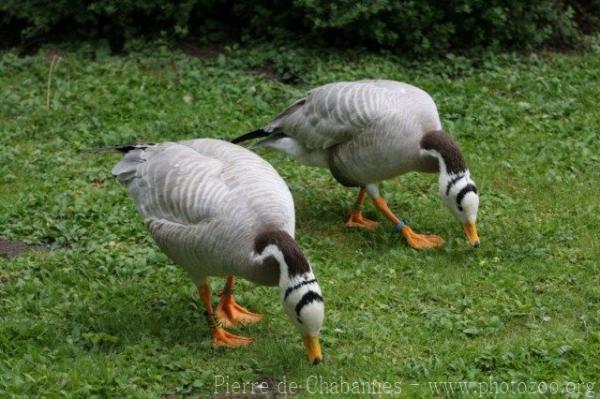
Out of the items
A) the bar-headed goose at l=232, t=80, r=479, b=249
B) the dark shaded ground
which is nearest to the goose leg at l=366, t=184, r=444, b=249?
the bar-headed goose at l=232, t=80, r=479, b=249

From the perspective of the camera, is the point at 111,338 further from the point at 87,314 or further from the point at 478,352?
Answer: the point at 478,352

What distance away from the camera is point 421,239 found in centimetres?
808

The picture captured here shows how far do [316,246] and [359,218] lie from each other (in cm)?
67

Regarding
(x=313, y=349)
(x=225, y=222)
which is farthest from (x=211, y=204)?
(x=313, y=349)

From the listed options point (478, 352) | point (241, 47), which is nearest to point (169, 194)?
point (478, 352)

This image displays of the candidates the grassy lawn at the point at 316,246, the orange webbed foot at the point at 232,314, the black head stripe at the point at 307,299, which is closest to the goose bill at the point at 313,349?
the grassy lawn at the point at 316,246

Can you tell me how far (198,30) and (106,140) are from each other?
2893 mm

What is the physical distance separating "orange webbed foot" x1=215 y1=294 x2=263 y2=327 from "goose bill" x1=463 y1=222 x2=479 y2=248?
1.88m

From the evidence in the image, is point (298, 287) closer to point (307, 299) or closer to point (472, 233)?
point (307, 299)

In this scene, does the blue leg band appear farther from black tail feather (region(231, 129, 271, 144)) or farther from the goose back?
the goose back

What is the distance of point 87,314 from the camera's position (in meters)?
6.77

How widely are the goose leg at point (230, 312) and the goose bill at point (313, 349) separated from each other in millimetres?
990

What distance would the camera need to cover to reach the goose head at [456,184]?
7574 mm

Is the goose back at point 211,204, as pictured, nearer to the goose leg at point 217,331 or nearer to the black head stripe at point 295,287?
the goose leg at point 217,331
